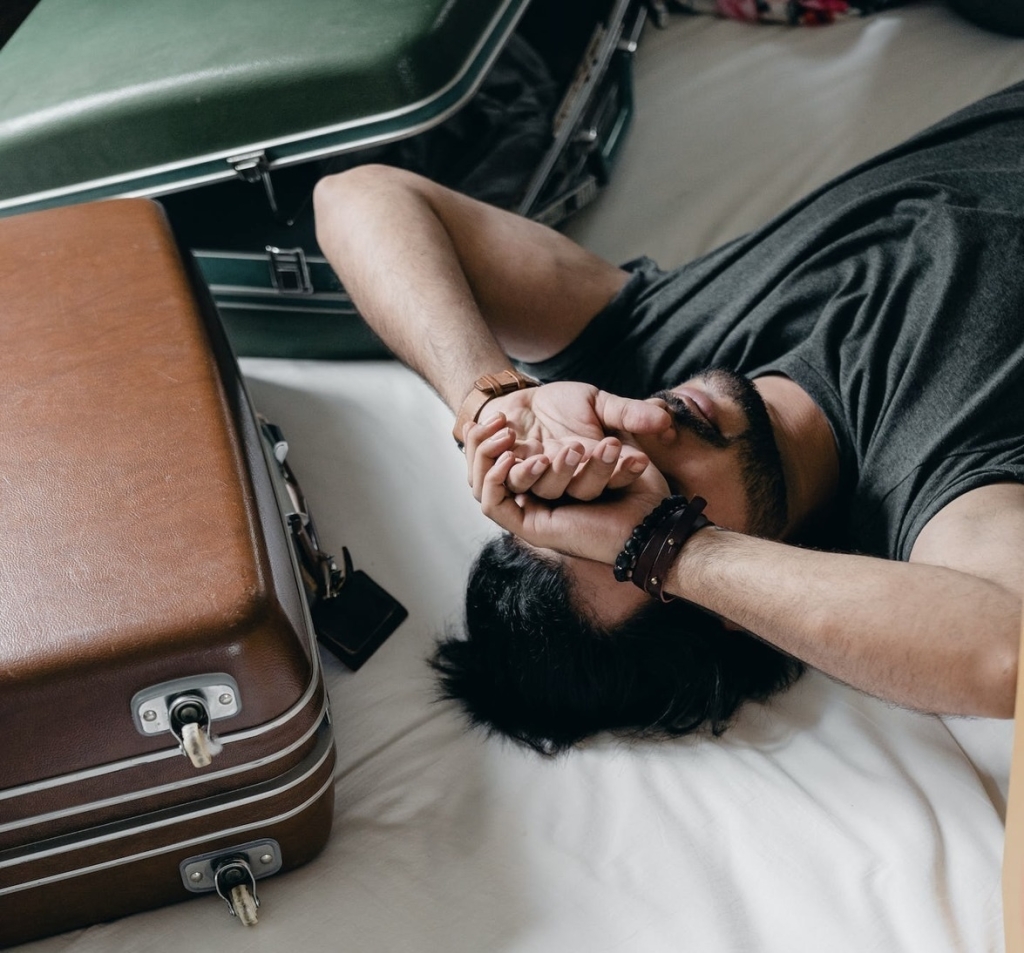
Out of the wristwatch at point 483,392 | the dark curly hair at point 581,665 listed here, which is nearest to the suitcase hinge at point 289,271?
the wristwatch at point 483,392

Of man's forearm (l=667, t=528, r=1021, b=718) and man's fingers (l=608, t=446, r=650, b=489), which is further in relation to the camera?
man's fingers (l=608, t=446, r=650, b=489)

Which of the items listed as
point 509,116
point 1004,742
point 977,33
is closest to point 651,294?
point 509,116

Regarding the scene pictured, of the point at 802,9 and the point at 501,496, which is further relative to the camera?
the point at 802,9

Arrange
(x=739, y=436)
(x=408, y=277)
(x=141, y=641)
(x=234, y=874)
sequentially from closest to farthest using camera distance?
(x=141, y=641)
(x=234, y=874)
(x=739, y=436)
(x=408, y=277)

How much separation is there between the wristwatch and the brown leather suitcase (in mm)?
203

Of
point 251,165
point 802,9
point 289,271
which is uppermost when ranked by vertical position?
point 802,9

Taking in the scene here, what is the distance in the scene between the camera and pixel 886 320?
1.12 metres

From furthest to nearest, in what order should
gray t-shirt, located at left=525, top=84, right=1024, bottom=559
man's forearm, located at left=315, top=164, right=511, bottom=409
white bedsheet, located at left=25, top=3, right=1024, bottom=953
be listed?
1. man's forearm, located at left=315, top=164, right=511, bottom=409
2. gray t-shirt, located at left=525, top=84, right=1024, bottom=559
3. white bedsheet, located at left=25, top=3, right=1024, bottom=953

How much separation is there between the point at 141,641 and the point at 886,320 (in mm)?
804

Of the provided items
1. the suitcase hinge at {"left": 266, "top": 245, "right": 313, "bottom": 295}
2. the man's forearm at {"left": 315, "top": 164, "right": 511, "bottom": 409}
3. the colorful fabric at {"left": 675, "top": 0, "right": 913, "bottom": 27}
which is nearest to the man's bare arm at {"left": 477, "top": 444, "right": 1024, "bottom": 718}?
the man's forearm at {"left": 315, "top": 164, "right": 511, "bottom": 409}

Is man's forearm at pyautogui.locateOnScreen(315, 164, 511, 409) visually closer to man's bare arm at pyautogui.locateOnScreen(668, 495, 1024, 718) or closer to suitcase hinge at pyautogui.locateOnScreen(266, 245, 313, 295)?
suitcase hinge at pyautogui.locateOnScreen(266, 245, 313, 295)

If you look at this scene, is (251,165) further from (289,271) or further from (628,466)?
(628,466)

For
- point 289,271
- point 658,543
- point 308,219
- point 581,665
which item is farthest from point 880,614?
point 308,219

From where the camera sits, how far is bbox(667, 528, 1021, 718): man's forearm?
0.79 meters
